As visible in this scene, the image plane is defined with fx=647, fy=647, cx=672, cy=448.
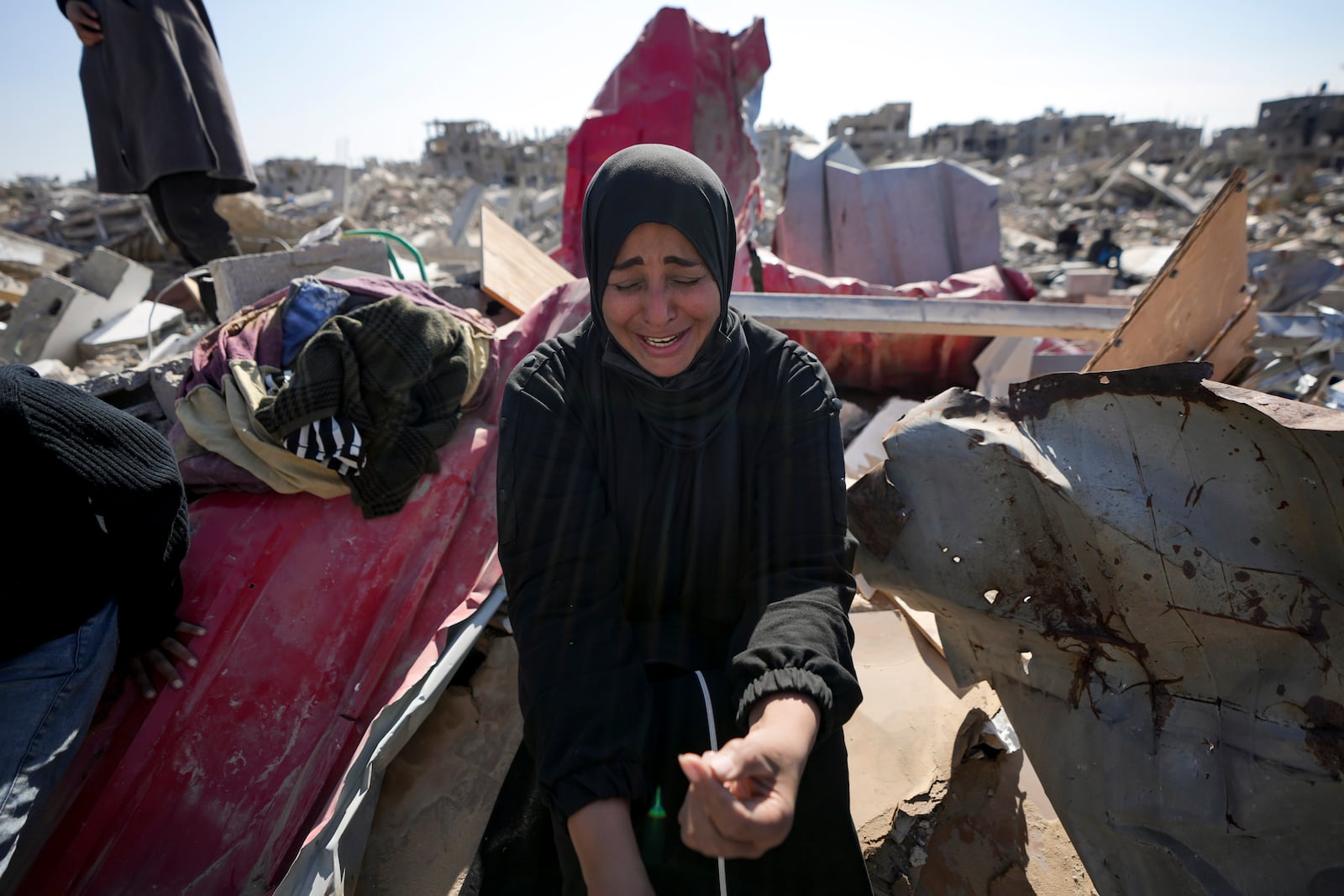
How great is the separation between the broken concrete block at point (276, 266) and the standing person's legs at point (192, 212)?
4.30ft

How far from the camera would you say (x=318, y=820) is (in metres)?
1.72

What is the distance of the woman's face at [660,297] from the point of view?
131 centimetres

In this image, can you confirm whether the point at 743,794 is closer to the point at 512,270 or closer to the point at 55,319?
the point at 512,270

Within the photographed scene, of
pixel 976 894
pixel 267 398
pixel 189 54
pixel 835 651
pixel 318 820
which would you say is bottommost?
pixel 976 894

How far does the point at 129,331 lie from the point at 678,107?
4378 mm

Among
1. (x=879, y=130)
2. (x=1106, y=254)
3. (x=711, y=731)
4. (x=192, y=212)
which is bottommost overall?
(x=1106, y=254)

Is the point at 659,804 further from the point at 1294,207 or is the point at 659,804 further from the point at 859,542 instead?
the point at 1294,207

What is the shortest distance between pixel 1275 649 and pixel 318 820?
7.28 feet

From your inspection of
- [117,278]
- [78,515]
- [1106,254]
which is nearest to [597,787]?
[78,515]

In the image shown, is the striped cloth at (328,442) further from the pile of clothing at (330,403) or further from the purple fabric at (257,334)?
the purple fabric at (257,334)

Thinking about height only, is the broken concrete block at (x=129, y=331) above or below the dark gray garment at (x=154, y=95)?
below

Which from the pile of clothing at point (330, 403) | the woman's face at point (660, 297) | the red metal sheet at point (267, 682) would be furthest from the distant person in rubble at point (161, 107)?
the woman's face at point (660, 297)

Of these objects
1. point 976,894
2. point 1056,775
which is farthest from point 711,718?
point 976,894

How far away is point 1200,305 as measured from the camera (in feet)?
7.44
